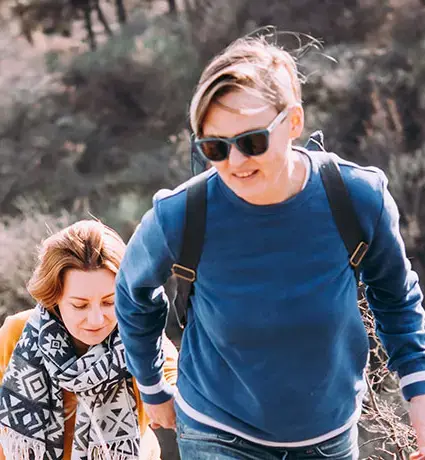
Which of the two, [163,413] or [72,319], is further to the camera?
[72,319]

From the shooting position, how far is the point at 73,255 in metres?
2.95

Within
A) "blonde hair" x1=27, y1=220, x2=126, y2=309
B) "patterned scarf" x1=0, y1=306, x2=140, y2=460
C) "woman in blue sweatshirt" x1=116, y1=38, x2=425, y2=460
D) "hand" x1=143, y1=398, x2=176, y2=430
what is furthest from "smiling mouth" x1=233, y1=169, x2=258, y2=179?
"patterned scarf" x1=0, y1=306, x2=140, y2=460

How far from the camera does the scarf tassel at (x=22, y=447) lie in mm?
3156

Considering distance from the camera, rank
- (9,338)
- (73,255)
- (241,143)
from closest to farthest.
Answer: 1. (241,143)
2. (73,255)
3. (9,338)

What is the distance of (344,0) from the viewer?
39.3ft

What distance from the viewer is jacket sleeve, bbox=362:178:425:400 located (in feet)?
6.95

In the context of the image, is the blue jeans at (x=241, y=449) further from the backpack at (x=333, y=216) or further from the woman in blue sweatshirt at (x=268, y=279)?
the backpack at (x=333, y=216)

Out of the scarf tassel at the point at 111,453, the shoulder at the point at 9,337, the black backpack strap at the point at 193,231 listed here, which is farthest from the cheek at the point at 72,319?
the black backpack strap at the point at 193,231

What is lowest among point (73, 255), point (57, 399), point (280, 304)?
point (57, 399)

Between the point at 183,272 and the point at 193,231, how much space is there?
0.10 metres

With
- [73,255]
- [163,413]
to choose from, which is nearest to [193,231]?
[163,413]

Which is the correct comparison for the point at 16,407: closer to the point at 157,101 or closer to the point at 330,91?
the point at 330,91

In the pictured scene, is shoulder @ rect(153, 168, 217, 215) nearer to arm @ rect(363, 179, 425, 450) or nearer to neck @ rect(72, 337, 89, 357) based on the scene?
arm @ rect(363, 179, 425, 450)

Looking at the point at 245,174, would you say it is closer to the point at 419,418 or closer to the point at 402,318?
the point at 402,318
